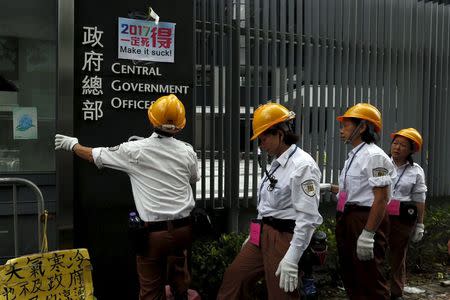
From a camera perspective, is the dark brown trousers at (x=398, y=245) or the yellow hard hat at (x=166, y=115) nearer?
the yellow hard hat at (x=166, y=115)

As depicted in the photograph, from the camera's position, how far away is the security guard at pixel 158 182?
3527mm

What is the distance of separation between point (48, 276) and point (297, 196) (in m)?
1.79

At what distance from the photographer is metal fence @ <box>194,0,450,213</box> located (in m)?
5.07

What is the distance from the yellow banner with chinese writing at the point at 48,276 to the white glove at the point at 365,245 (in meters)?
2.10

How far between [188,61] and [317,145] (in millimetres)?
2168

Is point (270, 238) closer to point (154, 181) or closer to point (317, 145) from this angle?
point (154, 181)

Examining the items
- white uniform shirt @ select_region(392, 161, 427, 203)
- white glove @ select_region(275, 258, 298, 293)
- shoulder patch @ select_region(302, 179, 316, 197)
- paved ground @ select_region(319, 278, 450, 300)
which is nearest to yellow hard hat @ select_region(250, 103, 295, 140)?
shoulder patch @ select_region(302, 179, 316, 197)

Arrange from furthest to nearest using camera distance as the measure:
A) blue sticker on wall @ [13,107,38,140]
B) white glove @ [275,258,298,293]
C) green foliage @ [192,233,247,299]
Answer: green foliage @ [192,233,247,299] → blue sticker on wall @ [13,107,38,140] → white glove @ [275,258,298,293]

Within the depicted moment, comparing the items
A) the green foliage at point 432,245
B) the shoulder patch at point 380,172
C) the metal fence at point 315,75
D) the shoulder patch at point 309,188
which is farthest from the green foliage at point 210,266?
the green foliage at point 432,245

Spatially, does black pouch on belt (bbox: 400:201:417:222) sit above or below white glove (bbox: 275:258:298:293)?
above

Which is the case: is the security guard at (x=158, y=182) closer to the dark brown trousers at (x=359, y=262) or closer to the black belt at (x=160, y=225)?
the black belt at (x=160, y=225)

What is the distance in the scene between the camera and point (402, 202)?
5039mm

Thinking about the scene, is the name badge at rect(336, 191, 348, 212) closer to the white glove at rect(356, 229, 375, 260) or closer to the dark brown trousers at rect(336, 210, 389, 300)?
the dark brown trousers at rect(336, 210, 389, 300)

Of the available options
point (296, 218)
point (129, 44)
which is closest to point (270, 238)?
point (296, 218)
